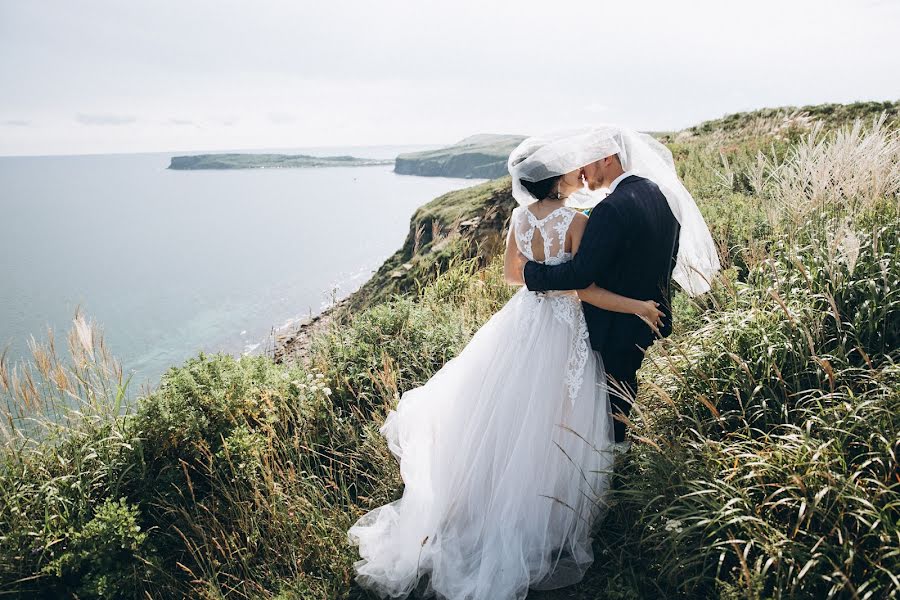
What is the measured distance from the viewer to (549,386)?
10.1 feet

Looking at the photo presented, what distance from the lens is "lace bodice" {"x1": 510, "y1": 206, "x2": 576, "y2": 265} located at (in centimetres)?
292

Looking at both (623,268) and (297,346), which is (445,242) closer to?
(297,346)

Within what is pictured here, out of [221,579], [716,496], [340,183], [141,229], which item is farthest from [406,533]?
[340,183]

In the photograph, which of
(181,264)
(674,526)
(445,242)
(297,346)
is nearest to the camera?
(674,526)

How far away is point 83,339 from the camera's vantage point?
12.4ft

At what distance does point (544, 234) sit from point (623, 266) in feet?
1.59

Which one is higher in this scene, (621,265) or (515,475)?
(621,265)

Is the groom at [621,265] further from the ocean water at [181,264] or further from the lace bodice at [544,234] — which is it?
the ocean water at [181,264]

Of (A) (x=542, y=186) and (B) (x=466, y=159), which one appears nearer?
(A) (x=542, y=186)

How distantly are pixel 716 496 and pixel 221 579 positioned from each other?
300 cm

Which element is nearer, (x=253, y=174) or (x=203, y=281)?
(x=203, y=281)

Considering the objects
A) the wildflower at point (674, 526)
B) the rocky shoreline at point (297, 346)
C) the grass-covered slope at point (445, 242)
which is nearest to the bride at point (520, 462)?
the wildflower at point (674, 526)

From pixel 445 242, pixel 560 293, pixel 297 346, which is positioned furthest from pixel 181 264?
pixel 560 293

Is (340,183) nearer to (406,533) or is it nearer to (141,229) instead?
(141,229)
